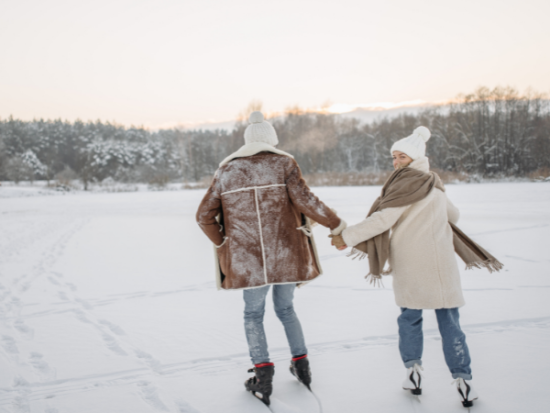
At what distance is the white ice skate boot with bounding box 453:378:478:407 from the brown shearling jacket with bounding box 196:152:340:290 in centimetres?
98

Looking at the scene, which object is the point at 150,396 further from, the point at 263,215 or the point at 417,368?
the point at 417,368

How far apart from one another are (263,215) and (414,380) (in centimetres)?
128

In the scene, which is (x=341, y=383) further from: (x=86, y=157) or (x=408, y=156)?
(x=86, y=157)

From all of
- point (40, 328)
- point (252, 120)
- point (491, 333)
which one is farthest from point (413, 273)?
point (40, 328)

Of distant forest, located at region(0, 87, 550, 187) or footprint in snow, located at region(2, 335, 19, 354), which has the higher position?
distant forest, located at region(0, 87, 550, 187)

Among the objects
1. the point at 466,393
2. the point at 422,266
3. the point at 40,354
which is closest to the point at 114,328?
the point at 40,354

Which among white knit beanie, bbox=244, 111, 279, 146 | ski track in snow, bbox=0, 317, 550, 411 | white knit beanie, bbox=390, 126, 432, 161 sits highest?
white knit beanie, bbox=244, 111, 279, 146

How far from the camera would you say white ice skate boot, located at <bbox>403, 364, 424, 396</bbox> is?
2.39 meters

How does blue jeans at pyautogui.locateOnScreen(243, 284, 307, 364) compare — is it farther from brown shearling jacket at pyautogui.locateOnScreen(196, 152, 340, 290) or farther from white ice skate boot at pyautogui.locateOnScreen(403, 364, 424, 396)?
white ice skate boot at pyautogui.locateOnScreen(403, 364, 424, 396)

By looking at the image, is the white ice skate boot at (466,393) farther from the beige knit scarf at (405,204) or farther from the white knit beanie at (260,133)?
the white knit beanie at (260,133)

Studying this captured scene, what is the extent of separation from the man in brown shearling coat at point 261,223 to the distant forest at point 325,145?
2799 centimetres

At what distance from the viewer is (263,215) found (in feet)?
7.53

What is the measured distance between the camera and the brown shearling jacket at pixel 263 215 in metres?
2.29

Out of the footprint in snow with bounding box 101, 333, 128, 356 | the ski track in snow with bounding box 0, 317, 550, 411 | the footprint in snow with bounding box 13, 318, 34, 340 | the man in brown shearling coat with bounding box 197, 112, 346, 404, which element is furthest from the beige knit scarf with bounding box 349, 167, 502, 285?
the footprint in snow with bounding box 13, 318, 34, 340
